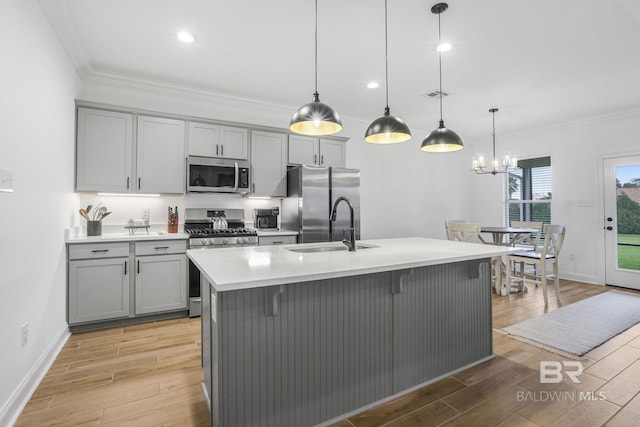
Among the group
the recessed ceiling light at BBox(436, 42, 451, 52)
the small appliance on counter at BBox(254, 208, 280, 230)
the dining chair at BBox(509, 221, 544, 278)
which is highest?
the recessed ceiling light at BBox(436, 42, 451, 52)

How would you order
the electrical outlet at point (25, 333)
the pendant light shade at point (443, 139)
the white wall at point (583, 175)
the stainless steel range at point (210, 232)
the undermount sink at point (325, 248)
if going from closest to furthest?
the electrical outlet at point (25, 333)
the undermount sink at point (325, 248)
the pendant light shade at point (443, 139)
the stainless steel range at point (210, 232)
the white wall at point (583, 175)

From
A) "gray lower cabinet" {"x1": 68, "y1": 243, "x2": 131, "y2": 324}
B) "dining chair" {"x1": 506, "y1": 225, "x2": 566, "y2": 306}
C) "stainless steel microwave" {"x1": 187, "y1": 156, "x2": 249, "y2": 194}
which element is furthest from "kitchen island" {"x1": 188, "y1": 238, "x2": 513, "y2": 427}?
"dining chair" {"x1": 506, "y1": 225, "x2": 566, "y2": 306}

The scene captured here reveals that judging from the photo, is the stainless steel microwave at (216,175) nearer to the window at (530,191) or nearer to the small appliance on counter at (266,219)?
the small appliance on counter at (266,219)

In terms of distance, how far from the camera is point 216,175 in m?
3.95

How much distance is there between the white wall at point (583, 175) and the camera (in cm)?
491

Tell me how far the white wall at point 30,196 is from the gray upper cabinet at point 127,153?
38 centimetres

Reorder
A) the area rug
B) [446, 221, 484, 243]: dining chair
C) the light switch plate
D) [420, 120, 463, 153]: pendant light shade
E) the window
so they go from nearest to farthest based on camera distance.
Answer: the light switch plate
[420, 120, 463, 153]: pendant light shade
the area rug
[446, 221, 484, 243]: dining chair
the window

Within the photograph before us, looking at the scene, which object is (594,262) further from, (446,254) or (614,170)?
(446,254)

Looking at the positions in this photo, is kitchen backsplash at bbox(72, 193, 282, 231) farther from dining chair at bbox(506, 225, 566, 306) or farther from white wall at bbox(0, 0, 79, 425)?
dining chair at bbox(506, 225, 566, 306)

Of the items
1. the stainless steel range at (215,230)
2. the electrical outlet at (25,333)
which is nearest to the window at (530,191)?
the stainless steel range at (215,230)

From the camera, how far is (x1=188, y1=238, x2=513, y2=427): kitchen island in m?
1.57

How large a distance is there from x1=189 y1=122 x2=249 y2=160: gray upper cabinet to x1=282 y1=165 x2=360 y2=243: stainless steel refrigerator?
0.72 m

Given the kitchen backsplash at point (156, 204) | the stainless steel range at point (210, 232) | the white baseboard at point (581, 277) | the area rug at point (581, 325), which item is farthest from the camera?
the white baseboard at point (581, 277)

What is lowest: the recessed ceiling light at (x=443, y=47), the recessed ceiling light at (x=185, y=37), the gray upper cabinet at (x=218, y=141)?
the gray upper cabinet at (x=218, y=141)
